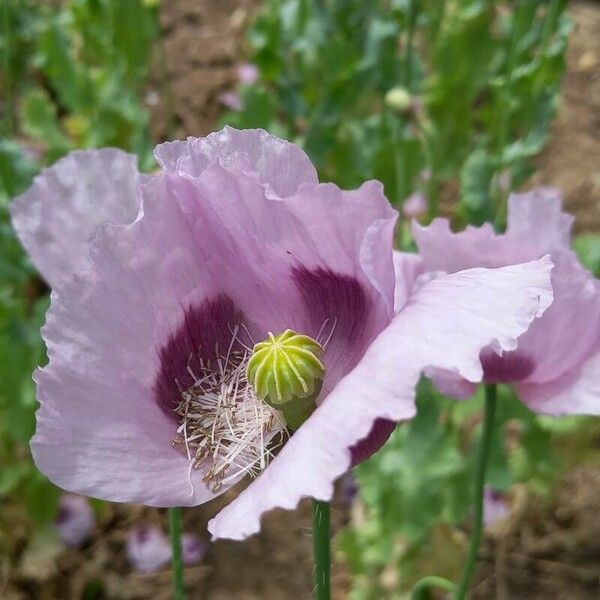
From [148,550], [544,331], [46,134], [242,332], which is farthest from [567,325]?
[46,134]

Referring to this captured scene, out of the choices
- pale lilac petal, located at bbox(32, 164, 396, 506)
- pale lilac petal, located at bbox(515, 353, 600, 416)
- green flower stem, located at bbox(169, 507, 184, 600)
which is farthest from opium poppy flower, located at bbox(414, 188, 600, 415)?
green flower stem, located at bbox(169, 507, 184, 600)

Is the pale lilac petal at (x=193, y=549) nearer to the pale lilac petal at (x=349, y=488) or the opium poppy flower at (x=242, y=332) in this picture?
the pale lilac petal at (x=349, y=488)

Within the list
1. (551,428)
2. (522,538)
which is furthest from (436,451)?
(522,538)

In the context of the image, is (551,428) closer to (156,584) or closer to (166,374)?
(156,584)

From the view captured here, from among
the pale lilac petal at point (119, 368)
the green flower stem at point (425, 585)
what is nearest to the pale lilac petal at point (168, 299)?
the pale lilac petal at point (119, 368)

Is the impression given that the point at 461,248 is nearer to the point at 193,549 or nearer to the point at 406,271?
the point at 406,271
